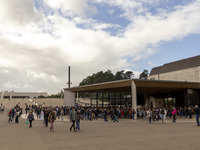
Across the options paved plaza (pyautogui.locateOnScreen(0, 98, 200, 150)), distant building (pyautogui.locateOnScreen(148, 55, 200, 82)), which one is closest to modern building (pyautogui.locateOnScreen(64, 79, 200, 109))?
paved plaza (pyautogui.locateOnScreen(0, 98, 200, 150))

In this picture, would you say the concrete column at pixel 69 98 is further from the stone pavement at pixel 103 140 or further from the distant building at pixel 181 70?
the distant building at pixel 181 70

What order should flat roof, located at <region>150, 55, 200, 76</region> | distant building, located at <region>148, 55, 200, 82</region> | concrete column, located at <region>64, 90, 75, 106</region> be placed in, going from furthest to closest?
1. flat roof, located at <region>150, 55, 200, 76</region>
2. distant building, located at <region>148, 55, 200, 82</region>
3. concrete column, located at <region>64, 90, 75, 106</region>

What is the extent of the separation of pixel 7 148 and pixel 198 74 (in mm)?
53866

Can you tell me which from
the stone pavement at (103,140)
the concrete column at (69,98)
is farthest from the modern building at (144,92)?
the stone pavement at (103,140)

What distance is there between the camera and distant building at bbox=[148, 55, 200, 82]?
54.9 m

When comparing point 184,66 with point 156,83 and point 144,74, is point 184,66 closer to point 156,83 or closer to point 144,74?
point 156,83

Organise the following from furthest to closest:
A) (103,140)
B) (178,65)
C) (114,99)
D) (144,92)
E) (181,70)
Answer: (178,65)
(181,70)
(114,99)
(144,92)
(103,140)

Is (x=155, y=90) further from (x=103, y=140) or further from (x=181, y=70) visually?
(x=103, y=140)

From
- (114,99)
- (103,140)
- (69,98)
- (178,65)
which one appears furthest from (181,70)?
(103,140)

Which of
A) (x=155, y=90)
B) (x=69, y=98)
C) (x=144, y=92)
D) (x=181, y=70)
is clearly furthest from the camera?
(x=181, y=70)

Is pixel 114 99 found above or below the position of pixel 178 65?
below

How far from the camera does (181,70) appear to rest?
194 feet

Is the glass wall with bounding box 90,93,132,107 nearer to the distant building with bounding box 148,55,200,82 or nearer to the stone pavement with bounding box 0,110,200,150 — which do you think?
the distant building with bounding box 148,55,200,82

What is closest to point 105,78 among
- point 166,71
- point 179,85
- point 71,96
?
point 166,71
